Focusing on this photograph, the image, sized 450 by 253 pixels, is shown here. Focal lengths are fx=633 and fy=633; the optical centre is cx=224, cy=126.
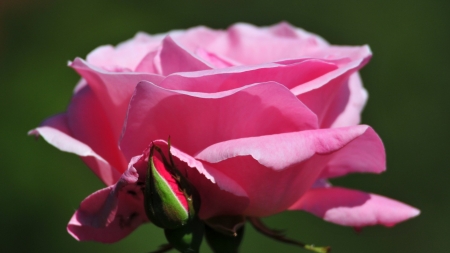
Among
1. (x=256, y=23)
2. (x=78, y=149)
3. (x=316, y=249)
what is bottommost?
(x=256, y=23)

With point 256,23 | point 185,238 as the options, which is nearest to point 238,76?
point 185,238

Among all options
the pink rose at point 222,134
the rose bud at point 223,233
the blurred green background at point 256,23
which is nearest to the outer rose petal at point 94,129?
the pink rose at point 222,134

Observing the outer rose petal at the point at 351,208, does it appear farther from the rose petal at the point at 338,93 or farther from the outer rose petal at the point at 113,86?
the outer rose petal at the point at 113,86

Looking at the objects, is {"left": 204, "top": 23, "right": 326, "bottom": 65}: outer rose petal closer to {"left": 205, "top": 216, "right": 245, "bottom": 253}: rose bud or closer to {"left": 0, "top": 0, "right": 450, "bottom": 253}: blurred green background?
{"left": 205, "top": 216, "right": 245, "bottom": 253}: rose bud

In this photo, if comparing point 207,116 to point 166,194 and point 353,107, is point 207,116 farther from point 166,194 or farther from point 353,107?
point 353,107

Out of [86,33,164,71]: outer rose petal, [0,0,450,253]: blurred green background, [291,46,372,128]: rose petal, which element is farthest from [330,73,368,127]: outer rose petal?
[0,0,450,253]: blurred green background
